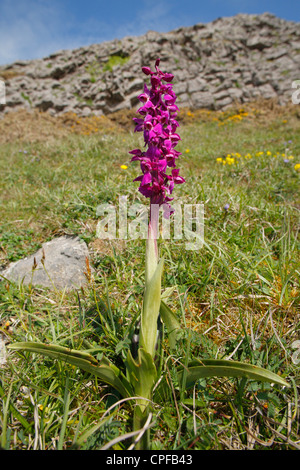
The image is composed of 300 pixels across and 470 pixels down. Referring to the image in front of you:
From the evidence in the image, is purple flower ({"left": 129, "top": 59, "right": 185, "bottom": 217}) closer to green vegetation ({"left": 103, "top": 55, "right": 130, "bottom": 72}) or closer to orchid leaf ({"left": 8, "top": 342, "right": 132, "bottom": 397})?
orchid leaf ({"left": 8, "top": 342, "right": 132, "bottom": 397})

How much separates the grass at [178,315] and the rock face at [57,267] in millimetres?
147

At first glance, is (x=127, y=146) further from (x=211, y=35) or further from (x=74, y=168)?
(x=211, y=35)

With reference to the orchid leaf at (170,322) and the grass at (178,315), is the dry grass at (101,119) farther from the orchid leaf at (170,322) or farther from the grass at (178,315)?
the orchid leaf at (170,322)

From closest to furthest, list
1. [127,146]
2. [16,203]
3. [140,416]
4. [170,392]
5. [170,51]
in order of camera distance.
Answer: [140,416], [170,392], [16,203], [127,146], [170,51]

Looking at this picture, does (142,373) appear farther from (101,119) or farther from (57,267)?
(101,119)

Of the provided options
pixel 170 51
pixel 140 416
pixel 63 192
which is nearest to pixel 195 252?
pixel 140 416

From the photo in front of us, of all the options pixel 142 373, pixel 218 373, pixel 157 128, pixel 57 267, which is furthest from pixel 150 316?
pixel 57 267

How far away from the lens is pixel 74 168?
18.2 feet

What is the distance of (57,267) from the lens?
2898 mm

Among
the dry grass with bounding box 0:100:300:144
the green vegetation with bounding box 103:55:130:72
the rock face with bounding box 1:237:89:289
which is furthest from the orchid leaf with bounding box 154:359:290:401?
the green vegetation with bounding box 103:55:130:72

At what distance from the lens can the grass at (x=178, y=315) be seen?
1.51 metres

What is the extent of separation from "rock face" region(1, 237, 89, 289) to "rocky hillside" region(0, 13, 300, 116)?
16.0 m

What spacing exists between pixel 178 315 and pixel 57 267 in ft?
4.81

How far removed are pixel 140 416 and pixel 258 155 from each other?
18.8ft
